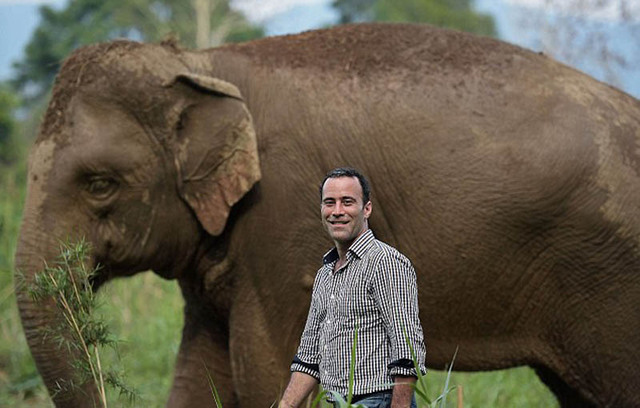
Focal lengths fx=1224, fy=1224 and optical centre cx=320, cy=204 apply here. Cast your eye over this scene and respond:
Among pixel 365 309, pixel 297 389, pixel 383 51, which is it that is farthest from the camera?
pixel 383 51

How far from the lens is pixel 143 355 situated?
8.41 m

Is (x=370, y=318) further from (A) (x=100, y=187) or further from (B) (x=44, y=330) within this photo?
(A) (x=100, y=187)

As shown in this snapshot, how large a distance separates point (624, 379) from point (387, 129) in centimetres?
141

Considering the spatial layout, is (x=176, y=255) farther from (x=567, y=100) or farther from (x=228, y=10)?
(x=228, y=10)

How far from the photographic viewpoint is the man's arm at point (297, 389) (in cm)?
335

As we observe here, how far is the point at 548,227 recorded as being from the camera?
4.93m

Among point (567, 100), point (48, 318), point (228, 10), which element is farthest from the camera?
point (228, 10)

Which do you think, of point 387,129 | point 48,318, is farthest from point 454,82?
point 48,318

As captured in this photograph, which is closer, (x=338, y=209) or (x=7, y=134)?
(x=338, y=209)

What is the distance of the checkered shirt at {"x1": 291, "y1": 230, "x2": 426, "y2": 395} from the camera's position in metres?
3.13

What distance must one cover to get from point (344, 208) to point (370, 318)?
0.30 meters

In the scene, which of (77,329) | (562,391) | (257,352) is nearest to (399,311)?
(77,329)

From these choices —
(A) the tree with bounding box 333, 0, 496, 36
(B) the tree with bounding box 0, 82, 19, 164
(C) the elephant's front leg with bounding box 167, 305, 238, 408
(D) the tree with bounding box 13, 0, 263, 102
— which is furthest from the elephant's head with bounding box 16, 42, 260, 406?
(A) the tree with bounding box 333, 0, 496, 36

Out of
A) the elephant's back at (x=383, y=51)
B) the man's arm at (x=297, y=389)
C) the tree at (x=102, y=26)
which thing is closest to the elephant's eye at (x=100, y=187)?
the elephant's back at (x=383, y=51)
